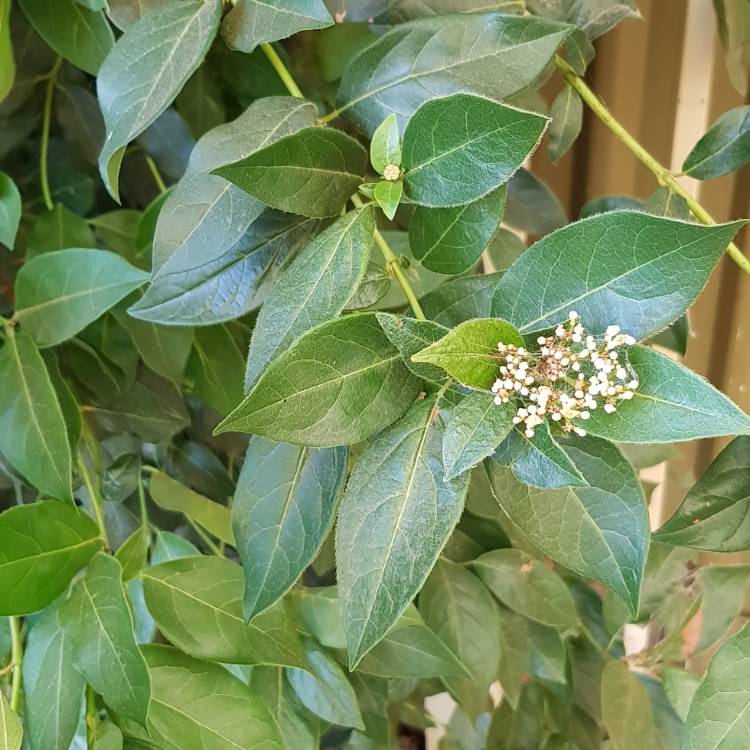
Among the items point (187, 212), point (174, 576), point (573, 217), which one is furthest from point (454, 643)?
point (573, 217)

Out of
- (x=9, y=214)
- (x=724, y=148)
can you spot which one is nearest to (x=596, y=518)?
(x=724, y=148)

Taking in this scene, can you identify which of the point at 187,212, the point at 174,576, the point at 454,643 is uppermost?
the point at 187,212

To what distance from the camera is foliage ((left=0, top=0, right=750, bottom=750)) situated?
286 mm

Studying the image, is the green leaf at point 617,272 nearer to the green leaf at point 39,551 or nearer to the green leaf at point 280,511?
the green leaf at point 280,511

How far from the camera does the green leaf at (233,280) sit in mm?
377

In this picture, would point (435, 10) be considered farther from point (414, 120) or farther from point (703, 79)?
point (703, 79)

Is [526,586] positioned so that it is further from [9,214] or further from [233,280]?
[9,214]

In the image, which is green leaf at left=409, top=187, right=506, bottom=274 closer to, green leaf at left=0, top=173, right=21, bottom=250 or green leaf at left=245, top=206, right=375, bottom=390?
green leaf at left=245, top=206, right=375, bottom=390

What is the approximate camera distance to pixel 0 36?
0.42 metres

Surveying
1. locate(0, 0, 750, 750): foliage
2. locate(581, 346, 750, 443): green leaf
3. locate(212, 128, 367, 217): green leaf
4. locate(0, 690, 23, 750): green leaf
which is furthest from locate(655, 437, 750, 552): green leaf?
locate(0, 690, 23, 750): green leaf

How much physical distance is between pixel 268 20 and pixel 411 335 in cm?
18

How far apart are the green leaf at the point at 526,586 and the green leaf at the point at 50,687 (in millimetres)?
286

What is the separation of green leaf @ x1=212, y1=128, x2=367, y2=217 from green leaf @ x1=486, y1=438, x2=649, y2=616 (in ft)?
0.51

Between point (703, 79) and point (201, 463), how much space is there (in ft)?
1.78
